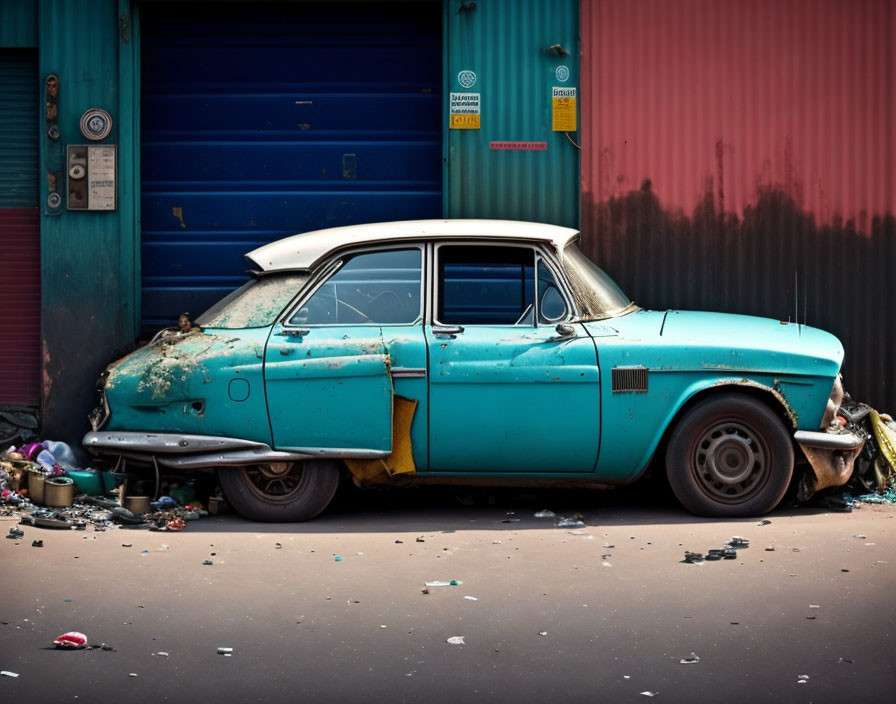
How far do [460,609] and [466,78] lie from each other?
5432 millimetres

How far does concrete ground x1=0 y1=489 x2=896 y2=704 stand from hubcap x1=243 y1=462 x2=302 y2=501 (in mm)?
217

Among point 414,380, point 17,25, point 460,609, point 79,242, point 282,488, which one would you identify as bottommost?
point 460,609

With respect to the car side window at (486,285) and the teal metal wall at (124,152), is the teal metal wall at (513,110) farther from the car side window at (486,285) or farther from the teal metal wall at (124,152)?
the car side window at (486,285)

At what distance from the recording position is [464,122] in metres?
10.4

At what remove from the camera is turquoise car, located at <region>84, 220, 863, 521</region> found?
7.89m

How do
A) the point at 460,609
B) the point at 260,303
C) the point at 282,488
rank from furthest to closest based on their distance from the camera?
the point at 260,303
the point at 282,488
the point at 460,609

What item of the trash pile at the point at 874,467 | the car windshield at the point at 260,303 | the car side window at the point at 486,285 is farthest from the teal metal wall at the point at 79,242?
the trash pile at the point at 874,467

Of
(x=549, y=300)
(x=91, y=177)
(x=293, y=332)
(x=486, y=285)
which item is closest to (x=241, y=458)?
(x=293, y=332)

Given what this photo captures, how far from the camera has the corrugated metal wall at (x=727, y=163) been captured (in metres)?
10.5

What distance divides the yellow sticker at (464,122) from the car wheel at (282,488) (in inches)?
134

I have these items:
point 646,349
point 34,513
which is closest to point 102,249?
point 34,513

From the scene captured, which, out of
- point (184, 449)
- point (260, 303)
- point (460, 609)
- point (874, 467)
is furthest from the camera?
point (874, 467)

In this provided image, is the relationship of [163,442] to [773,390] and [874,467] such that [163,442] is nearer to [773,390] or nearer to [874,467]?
[773,390]

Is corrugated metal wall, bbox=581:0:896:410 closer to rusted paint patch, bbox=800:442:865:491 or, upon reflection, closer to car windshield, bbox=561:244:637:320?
car windshield, bbox=561:244:637:320
